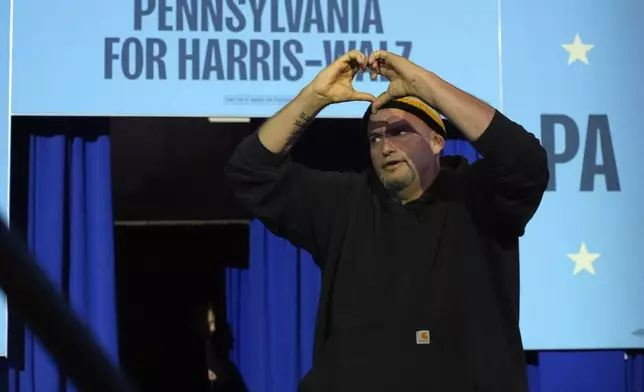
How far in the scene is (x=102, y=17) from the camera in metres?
2.26

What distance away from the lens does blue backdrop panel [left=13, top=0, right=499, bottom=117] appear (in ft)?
7.34

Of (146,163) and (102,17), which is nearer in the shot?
(102,17)

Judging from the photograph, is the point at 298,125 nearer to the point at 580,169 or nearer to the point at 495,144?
the point at 495,144

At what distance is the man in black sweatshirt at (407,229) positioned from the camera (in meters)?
1.24

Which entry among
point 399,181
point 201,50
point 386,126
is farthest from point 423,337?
point 201,50

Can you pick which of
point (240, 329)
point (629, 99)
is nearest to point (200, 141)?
point (240, 329)

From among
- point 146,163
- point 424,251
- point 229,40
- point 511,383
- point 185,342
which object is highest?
point 229,40

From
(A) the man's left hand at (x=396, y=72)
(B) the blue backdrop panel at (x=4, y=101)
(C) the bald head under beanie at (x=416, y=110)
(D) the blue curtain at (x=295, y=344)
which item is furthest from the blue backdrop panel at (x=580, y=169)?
(B) the blue backdrop panel at (x=4, y=101)

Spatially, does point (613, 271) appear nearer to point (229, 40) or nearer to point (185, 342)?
point (229, 40)

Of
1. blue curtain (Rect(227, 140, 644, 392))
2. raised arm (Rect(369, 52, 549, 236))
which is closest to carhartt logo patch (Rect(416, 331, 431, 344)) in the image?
raised arm (Rect(369, 52, 549, 236))

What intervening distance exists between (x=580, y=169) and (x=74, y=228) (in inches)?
58.4

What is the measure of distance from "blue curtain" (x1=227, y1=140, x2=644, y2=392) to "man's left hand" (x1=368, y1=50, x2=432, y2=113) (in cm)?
116

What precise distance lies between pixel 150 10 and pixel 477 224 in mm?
1320

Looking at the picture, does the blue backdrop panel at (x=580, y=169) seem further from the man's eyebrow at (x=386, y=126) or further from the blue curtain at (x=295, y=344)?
the man's eyebrow at (x=386, y=126)
